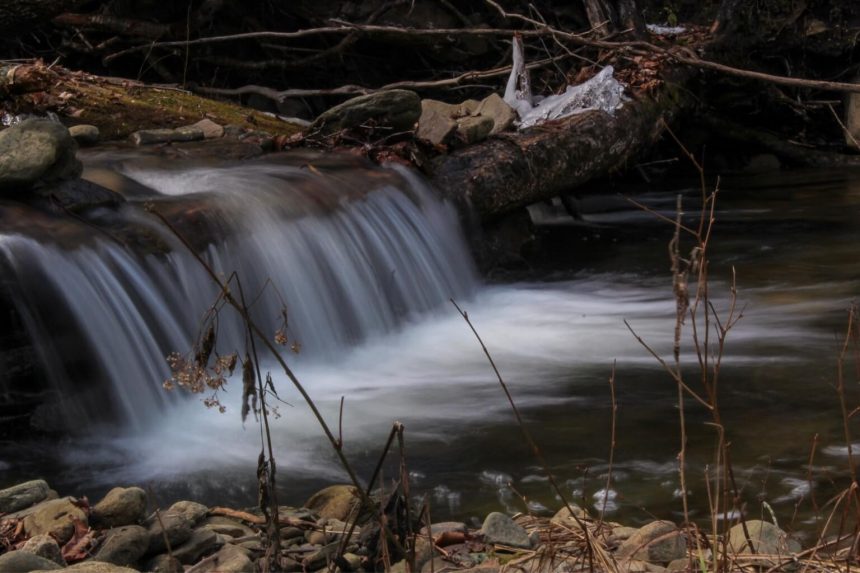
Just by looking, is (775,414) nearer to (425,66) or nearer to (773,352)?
(773,352)

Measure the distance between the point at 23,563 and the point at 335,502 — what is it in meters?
→ 1.18

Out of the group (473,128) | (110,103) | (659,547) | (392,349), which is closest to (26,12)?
(110,103)

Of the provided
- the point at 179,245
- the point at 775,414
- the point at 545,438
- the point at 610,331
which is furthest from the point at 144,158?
the point at 775,414

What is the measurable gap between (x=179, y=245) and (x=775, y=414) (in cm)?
318

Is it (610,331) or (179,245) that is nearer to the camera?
(179,245)

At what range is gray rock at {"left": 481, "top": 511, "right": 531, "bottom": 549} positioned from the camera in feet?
11.7

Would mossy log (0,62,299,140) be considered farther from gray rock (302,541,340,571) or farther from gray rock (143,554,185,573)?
gray rock (302,541,340,571)

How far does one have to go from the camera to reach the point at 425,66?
41.0 ft

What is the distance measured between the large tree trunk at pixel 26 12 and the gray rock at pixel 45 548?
5.16 metres

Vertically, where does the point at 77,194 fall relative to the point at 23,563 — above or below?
above

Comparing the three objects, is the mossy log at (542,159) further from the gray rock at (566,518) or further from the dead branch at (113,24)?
the gray rock at (566,518)

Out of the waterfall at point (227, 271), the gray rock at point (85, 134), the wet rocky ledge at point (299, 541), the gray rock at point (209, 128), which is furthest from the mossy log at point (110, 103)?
the wet rocky ledge at point (299, 541)

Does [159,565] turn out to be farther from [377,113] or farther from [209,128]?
[209,128]

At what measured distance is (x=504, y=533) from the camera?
141 inches
